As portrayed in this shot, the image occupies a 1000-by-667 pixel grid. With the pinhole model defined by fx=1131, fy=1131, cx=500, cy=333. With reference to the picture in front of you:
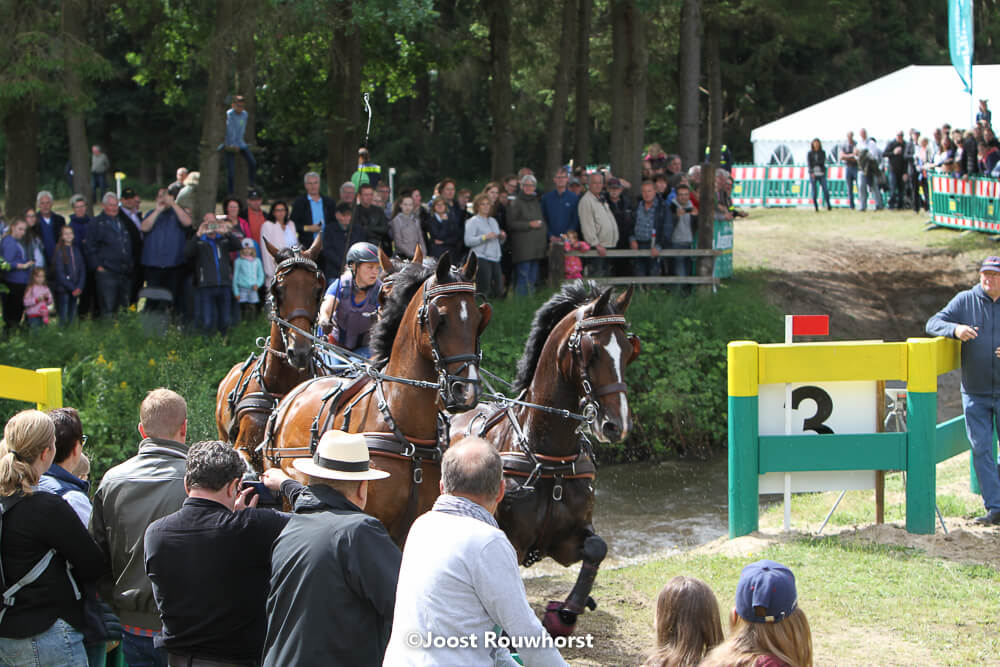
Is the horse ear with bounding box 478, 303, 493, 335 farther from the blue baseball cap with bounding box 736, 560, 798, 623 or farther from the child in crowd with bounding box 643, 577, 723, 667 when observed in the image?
the blue baseball cap with bounding box 736, 560, 798, 623

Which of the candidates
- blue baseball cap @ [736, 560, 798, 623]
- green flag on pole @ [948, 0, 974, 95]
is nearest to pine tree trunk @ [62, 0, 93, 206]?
blue baseball cap @ [736, 560, 798, 623]

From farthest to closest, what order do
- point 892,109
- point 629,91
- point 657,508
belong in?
point 892,109 → point 629,91 → point 657,508

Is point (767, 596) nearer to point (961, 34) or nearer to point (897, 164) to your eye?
point (961, 34)

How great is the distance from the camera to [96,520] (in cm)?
495

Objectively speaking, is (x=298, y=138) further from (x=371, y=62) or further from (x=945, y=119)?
(x=945, y=119)

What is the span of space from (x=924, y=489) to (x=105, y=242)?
32.1 ft

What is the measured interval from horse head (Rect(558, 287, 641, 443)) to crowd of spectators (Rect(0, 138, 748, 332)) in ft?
19.6

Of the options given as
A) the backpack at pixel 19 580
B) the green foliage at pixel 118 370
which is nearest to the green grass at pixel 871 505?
the backpack at pixel 19 580

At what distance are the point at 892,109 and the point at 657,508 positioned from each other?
69.2 feet

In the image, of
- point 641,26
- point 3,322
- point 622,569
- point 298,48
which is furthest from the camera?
point 298,48

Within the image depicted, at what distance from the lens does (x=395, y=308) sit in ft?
23.9

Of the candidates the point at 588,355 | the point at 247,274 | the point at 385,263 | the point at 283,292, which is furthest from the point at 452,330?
the point at 247,274

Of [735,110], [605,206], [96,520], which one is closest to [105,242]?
[605,206]

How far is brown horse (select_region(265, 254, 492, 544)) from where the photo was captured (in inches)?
258
